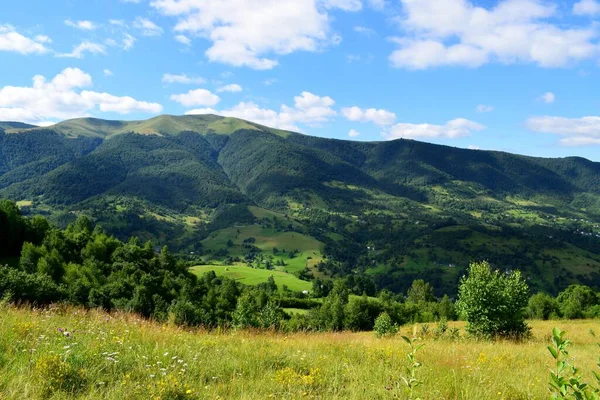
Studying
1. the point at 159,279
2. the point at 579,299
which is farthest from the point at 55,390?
the point at 579,299

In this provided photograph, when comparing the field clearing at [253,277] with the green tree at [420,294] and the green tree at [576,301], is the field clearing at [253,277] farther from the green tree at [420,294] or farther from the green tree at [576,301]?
the green tree at [576,301]

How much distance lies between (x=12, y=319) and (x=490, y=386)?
34.1 feet

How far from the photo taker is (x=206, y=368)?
22.9ft

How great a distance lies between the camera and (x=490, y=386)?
23.5 ft

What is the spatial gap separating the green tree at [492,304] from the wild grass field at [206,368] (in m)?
12.4

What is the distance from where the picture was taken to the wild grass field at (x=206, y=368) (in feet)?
17.9

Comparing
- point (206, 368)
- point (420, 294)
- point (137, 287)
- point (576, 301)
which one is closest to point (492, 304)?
point (206, 368)

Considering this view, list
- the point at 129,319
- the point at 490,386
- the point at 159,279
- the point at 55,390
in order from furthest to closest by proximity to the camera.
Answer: the point at 159,279 → the point at 129,319 → the point at 490,386 → the point at 55,390

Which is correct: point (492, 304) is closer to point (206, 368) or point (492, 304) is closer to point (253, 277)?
point (206, 368)

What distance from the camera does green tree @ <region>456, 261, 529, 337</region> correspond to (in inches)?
848

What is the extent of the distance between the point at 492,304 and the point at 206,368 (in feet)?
66.2

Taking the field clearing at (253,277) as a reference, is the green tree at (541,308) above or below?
above

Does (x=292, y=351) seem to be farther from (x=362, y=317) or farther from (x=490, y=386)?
(x=362, y=317)

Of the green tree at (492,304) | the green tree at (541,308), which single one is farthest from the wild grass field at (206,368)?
the green tree at (541,308)
